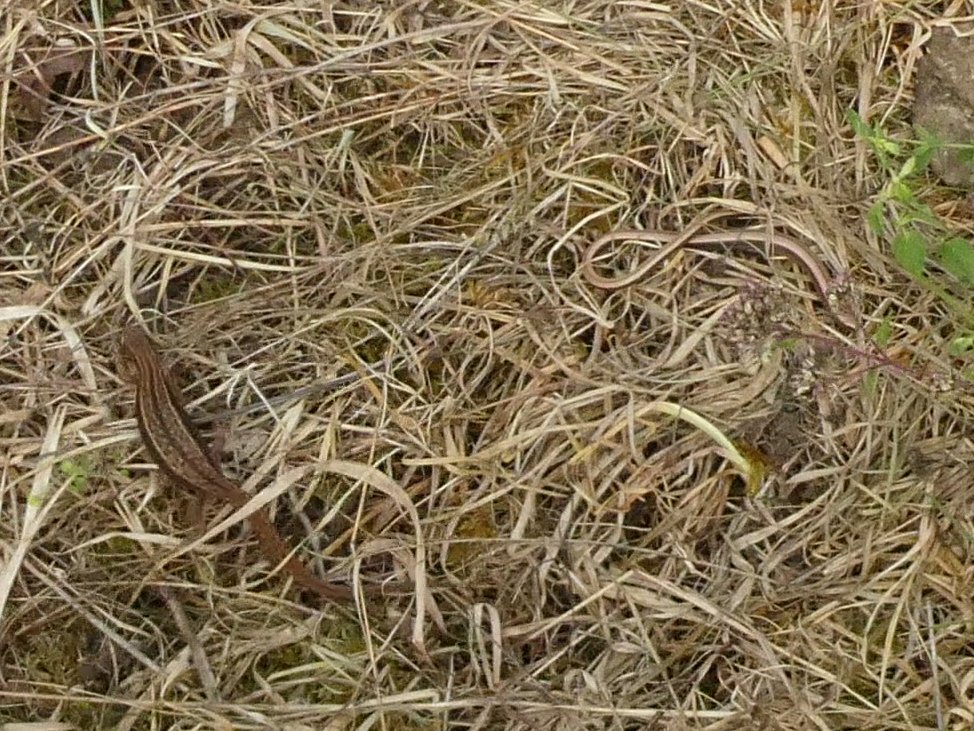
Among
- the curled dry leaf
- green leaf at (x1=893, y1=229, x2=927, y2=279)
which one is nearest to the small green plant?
green leaf at (x1=893, y1=229, x2=927, y2=279)

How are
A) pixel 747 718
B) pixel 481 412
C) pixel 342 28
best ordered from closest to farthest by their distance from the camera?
1. pixel 747 718
2. pixel 481 412
3. pixel 342 28

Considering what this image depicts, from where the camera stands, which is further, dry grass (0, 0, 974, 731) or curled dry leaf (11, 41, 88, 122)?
curled dry leaf (11, 41, 88, 122)

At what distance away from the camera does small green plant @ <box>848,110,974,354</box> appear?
83.9 inches

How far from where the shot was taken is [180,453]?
7.89 ft

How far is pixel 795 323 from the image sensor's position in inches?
97.5

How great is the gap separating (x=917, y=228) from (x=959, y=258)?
0.26 m

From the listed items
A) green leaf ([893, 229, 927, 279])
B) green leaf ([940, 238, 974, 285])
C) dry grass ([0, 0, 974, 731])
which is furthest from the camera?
dry grass ([0, 0, 974, 731])

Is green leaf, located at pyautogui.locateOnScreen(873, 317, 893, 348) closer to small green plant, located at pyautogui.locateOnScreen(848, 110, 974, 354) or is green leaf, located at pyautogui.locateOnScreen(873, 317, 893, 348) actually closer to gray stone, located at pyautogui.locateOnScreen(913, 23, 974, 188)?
small green plant, located at pyautogui.locateOnScreen(848, 110, 974, 354)

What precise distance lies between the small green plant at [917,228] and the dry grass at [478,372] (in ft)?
0.20

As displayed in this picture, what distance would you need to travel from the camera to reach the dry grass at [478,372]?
2.40 metres

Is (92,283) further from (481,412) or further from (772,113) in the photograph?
(772,113)

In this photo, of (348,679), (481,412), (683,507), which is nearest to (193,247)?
(481,412)

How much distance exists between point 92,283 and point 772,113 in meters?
1.77

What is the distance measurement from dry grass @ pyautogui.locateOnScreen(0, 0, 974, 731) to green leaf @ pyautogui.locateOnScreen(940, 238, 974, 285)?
0.20m
